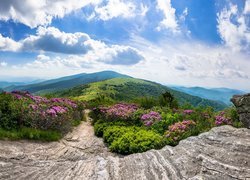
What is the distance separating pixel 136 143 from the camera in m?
14.4

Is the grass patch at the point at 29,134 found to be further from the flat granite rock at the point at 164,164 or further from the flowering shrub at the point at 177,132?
the flowering shrub at the point at 177,132

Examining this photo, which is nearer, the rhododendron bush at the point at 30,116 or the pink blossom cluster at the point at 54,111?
the rhododendron bush at the point at 30,116

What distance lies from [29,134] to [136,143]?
6.65 meters

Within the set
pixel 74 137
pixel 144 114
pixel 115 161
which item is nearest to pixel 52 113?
pixel 74 137

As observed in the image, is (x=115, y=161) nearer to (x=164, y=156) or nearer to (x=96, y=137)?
(x=164, y=156)

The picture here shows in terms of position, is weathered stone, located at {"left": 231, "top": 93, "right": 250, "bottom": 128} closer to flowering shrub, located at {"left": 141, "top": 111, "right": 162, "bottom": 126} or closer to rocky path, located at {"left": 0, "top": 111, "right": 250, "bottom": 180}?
rocky path, located at {"left": 0, "top": 111, "right": 250, "bottom": 180}

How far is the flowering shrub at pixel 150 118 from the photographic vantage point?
63.3 feet

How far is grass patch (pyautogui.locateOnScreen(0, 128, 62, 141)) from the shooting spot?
599 inches

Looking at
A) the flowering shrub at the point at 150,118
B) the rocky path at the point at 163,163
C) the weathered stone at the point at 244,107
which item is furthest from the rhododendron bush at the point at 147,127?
the weathered stone at the point at 244,107

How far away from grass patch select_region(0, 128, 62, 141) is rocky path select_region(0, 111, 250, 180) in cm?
181

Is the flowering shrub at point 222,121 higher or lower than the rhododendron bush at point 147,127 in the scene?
higher

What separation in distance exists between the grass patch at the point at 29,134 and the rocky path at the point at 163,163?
1.81 metres

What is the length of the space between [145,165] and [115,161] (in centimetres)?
132

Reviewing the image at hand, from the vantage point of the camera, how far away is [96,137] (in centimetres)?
1894
